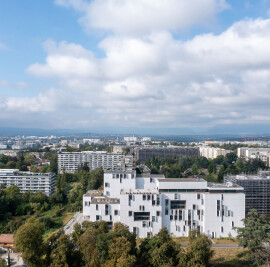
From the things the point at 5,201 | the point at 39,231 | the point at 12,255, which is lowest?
the point at 12,255

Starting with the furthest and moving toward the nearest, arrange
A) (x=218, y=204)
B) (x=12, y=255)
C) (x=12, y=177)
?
(x=12, y=177) → (x=218, y=204) → (x=12, y=255)

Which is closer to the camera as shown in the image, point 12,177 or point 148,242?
point 148,242

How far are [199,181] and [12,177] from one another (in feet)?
71.2

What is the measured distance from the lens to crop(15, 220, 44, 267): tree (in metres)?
11.1

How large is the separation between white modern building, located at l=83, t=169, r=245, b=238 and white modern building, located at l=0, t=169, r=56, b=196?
12.5 m

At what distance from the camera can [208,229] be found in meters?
17.4

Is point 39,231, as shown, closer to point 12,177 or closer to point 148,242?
point 148,242

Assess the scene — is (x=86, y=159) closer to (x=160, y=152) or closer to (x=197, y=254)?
(x=160, y=152)

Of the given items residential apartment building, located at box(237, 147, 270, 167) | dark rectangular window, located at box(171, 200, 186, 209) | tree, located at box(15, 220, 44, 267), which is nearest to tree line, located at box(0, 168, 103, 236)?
tree, located at box(15, 220, 44, 267)

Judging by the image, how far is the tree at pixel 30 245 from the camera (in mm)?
11125

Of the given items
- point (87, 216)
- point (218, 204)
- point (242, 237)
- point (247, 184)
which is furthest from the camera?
point (247, 184)

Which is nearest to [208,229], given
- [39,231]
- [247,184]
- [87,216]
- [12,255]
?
[247,184]

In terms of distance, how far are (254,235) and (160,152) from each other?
42.9 meters

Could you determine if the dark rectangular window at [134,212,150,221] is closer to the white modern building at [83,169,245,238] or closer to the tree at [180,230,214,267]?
the white modern building at [83,169,245,238]
